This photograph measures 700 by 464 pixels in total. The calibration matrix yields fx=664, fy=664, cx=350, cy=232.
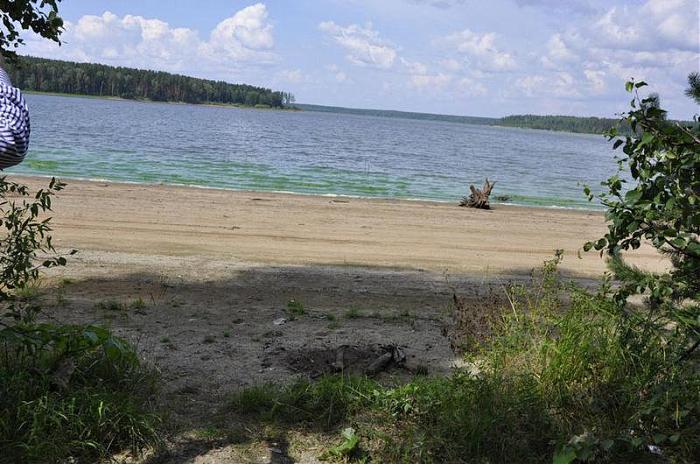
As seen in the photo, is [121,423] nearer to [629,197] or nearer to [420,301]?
[629,197]

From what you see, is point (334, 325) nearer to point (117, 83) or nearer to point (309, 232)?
point (309, 232)

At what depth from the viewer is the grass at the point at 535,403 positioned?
364 centimetres

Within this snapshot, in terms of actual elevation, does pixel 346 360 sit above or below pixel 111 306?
above

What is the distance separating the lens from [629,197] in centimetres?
348

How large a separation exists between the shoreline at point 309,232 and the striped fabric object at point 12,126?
21.5 feet

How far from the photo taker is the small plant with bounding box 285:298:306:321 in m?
6.45

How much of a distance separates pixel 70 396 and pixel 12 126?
1.98 m

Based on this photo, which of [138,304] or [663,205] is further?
[138,304]

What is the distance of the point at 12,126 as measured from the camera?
7.27 ft

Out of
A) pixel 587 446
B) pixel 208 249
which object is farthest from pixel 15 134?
pixel 208 249

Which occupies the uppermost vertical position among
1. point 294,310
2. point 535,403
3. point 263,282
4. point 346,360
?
point 535,403

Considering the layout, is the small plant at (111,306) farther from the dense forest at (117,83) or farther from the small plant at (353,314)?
the dense forest at (117,83)

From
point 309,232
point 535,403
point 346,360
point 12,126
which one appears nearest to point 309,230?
point 309,232

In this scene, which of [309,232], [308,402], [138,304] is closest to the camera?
[308,402]
